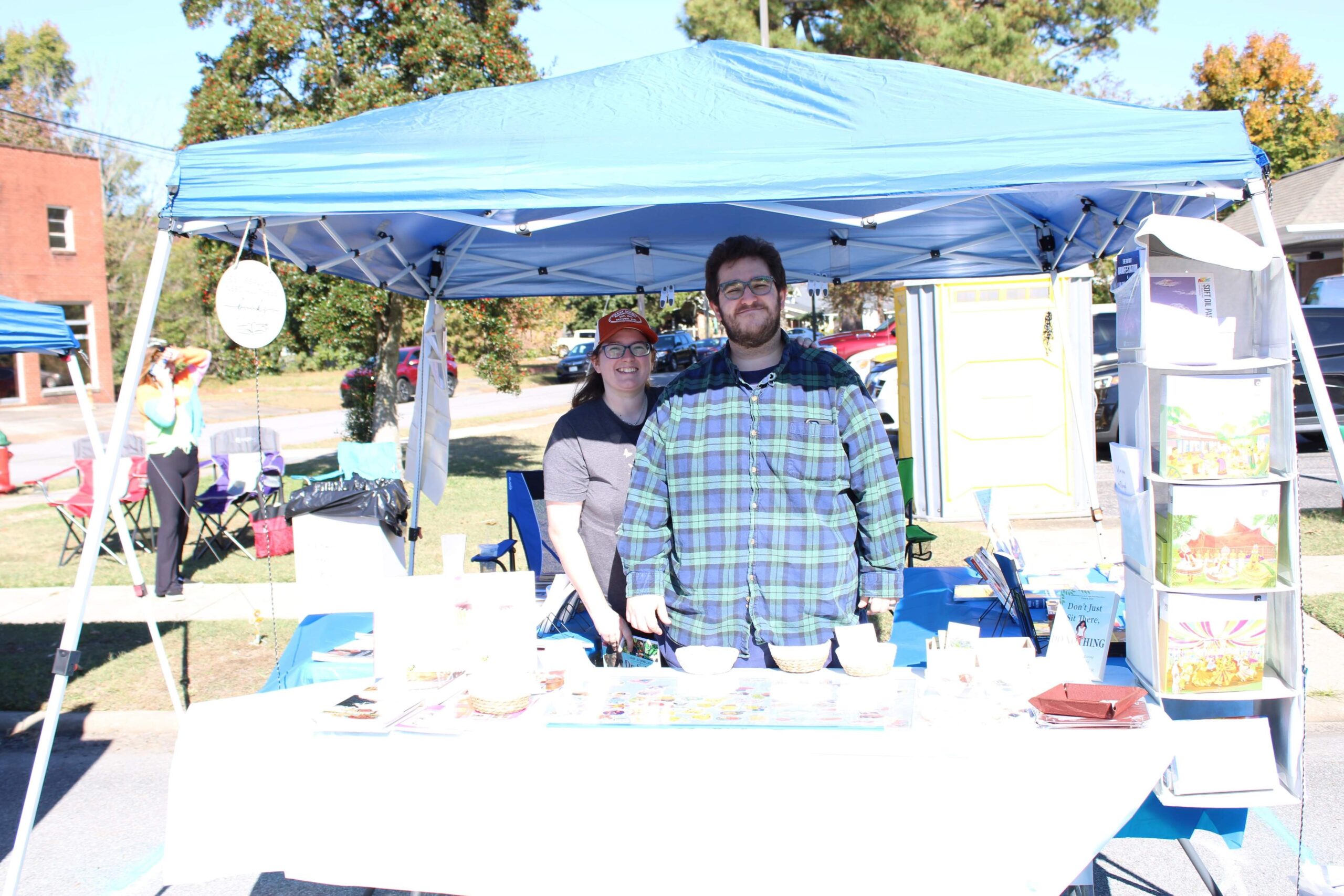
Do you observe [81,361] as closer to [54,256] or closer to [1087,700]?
[54,256]

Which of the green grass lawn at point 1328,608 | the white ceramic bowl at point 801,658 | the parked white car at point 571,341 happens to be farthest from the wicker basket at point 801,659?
the parked white car at point 571,341

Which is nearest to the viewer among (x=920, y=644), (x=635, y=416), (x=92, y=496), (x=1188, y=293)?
(x=1188, y=293)

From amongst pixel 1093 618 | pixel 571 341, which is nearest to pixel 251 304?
pixel 1093 618

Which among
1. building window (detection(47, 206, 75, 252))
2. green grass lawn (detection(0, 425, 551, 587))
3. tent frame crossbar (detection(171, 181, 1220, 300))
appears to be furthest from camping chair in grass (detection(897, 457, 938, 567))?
building window (detection(47, 206, 75, 252))

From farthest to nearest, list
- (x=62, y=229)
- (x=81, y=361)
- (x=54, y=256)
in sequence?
(x=81, y=361) < (x=62, y=229) < (x=54, y=256)

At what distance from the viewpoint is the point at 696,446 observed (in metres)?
2.82

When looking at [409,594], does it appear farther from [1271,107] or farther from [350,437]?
[1271,107]

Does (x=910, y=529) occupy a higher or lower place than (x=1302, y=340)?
lower

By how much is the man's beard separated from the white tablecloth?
1.06 meters

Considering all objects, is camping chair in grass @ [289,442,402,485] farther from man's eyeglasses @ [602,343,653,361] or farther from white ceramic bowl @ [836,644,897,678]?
white ceramic bowl @ [836,644,897,678]

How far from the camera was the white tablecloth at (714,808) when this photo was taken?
217cm

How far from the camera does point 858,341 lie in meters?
24.5

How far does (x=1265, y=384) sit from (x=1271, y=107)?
27021 mm

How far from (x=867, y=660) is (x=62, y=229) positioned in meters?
28.8
